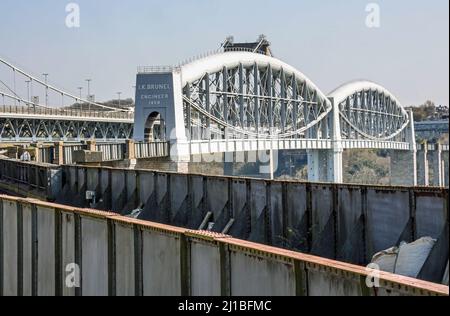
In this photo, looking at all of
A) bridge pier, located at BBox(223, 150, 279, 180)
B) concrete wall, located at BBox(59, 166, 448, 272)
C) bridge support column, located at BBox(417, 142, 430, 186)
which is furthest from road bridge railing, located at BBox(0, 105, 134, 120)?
bridge support column, located at BBox(417, 142, 430, 186)

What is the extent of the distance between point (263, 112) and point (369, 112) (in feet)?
135

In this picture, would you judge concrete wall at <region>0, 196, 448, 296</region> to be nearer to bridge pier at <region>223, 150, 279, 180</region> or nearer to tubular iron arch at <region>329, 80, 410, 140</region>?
bridge pier at <region>223, 150, 279, 180</region>

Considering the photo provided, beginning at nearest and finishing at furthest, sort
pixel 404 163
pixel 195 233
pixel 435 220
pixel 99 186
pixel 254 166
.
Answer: pixel 195 233 → pixel 435 220 → pixel 99 186 → pixel 254 166 → pixel 404 163

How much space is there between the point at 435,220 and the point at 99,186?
1548 centimetres

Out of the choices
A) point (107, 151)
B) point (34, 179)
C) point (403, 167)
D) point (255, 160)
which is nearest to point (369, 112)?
point (403, 167)

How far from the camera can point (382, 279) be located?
7270mm

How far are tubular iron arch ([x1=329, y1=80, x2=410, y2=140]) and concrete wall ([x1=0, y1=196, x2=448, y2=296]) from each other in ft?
324

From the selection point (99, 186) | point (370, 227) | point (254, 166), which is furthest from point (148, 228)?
point (254, 166)

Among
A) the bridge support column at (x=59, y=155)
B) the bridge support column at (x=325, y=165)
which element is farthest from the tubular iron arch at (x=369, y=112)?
the bridge support column at (x=59, y=155)

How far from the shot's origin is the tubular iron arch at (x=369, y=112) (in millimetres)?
120600

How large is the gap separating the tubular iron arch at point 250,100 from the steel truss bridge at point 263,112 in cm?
9

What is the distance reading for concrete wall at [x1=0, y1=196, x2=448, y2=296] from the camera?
802 cm
